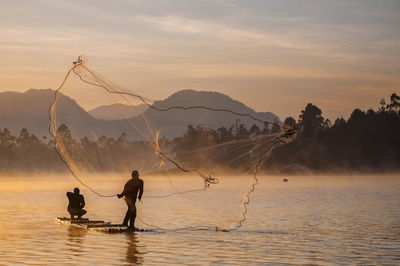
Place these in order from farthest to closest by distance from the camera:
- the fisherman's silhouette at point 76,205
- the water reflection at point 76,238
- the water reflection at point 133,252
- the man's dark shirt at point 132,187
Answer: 1. the fisherman's silhouette at point 76,205
2. the man's dark shirt at point 132,187
3. the water reflection at point 76,238
4. the water reflection at point 133,252

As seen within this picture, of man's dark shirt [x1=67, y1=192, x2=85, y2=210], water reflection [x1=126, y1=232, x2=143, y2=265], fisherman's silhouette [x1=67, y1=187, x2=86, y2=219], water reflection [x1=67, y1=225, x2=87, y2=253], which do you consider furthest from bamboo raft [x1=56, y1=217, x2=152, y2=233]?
water reflection [x1=126, y1=232, x2=143, y2=265]

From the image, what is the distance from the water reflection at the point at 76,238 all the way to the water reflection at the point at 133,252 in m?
1.43

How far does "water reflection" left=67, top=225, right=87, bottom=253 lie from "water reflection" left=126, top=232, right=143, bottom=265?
1.43m

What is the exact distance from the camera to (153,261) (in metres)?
18.9

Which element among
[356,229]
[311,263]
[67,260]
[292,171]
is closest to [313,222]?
[356,229]

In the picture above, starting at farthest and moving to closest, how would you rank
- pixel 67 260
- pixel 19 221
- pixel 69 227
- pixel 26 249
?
1. pixel 19 221
2. pixel 69 227
3. pixel 26 249
4. pixel 67 260

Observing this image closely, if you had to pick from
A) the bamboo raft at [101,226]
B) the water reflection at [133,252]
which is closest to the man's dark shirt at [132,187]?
the bamboo raft at [101,226]

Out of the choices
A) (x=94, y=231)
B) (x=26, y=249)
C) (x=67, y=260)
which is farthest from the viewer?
(x=94, y=231)

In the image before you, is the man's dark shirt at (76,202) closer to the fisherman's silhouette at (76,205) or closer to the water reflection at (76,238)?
the fisherman's silhouette at (76,205)

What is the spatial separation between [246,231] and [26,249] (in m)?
9.95

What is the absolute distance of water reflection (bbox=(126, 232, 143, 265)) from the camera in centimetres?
1876

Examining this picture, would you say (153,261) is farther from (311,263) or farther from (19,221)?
(19,221)

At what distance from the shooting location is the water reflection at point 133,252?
18.8 meters

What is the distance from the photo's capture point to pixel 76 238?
24.2 meters
